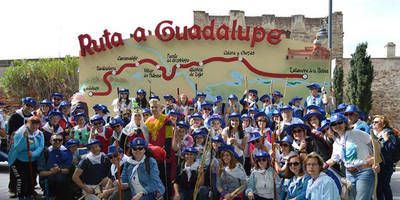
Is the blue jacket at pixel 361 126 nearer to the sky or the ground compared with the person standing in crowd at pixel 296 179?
nearer to the sky

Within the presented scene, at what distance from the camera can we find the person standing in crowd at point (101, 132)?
9312 millimetres

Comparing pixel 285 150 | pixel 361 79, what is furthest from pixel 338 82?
pixel 285 150

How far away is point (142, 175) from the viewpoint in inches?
299

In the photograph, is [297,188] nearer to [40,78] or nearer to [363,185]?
[363,185]

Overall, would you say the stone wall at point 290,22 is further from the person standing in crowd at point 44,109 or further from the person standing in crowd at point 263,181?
the person standing in crowd at point 263,181

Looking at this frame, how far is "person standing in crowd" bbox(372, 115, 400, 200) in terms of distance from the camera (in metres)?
8.20

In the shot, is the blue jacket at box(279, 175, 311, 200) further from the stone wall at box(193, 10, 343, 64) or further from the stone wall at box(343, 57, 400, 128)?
the stone wall at box(193, 10, 343, 64)

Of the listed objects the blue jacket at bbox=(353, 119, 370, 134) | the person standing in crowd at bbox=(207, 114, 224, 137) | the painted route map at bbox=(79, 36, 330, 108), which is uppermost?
the painted route map at bbox=(79, 36, 330, 108)

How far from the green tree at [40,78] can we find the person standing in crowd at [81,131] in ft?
104

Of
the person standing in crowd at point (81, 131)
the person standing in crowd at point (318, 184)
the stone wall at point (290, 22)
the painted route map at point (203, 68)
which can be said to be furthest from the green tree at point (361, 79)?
the person standing in crowd at point (318, 184)

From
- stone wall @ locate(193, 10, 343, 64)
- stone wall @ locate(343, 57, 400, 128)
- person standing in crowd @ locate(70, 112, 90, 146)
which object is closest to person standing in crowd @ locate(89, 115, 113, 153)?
person standing in crowd @ locate(70, 112, 90, 146)

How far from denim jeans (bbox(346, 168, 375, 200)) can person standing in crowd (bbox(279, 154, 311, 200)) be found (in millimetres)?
907

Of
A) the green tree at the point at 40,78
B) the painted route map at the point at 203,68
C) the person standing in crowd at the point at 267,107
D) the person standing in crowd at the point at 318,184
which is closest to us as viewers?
the person standing in crowd at the point at 318,184

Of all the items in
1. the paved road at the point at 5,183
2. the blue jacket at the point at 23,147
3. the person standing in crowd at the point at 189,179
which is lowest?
the paved road at the point at 5,183
